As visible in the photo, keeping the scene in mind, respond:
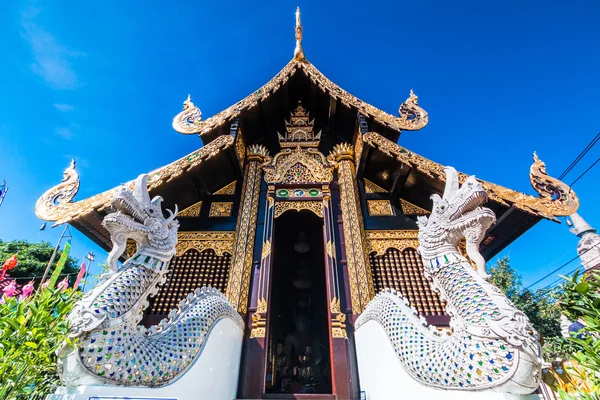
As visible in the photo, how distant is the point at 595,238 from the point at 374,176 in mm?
4881

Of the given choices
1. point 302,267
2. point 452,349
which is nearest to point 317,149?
point 302,267

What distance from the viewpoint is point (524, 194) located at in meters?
3.94

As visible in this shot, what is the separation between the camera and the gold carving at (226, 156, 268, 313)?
4.03m

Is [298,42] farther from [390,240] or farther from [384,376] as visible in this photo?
[384,376]

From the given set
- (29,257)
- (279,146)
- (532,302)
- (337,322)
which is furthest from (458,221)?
(29,257)

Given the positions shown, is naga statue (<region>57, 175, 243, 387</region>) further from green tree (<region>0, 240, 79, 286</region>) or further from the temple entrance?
green tree (<region>0, 240, 79, 286</region>)

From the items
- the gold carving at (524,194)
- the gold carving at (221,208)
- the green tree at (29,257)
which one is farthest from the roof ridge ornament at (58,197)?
the green tree at (29,257)

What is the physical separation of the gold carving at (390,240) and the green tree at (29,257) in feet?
57.3

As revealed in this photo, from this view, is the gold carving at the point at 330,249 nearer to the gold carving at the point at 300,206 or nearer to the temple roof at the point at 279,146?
the gold carving at the point at 300,206

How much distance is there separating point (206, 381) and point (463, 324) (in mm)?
2157

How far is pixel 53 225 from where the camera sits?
145 inches

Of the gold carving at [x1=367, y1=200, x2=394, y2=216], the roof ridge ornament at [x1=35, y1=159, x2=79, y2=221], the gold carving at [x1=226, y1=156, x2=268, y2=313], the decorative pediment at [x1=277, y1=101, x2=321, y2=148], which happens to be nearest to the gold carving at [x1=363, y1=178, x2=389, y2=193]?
the gold carving at [x1=367, y1=200, x2=394, y2=216]

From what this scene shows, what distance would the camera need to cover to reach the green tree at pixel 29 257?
1628 cm

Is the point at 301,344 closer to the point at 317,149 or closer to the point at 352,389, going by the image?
the point at 352,389
